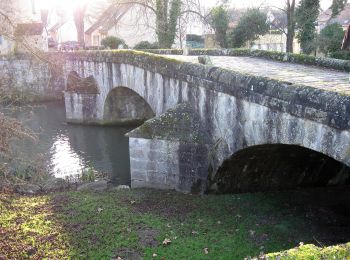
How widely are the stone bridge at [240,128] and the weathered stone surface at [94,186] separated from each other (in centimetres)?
130

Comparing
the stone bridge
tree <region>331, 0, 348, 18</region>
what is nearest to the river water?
the stone bridge

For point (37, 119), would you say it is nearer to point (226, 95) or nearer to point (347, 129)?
point (226, 95)

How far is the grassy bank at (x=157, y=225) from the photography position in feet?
31.3

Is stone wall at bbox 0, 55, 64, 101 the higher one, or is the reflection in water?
stone wall at bbox 0, 55, 64, 101

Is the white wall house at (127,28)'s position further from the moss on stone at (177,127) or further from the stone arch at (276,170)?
the stone arch at (276,170)

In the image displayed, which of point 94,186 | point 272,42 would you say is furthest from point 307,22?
point 94,186

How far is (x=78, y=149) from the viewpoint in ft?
71.0

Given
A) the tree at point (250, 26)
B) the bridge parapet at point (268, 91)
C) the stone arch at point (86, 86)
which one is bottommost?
the stone arch at point (86, 86)

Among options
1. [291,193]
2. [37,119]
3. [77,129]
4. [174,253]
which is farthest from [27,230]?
[37,119]

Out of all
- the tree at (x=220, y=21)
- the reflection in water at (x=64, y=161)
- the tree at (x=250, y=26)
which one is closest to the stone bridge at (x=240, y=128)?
the reflection in water at (x=64, y=161)

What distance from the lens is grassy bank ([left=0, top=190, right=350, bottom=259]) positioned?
9531 millimetres

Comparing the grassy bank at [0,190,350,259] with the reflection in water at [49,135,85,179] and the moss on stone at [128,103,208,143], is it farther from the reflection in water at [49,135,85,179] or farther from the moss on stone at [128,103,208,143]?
the reflection in water at [49,135,85,179]

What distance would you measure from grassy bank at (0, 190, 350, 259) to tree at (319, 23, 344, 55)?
47.8 feet

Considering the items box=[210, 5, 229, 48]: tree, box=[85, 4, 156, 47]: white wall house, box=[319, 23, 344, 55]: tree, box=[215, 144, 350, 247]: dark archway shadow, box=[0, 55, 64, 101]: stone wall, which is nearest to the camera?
box=[215, 144, 350, 247]: dark archway shadow
